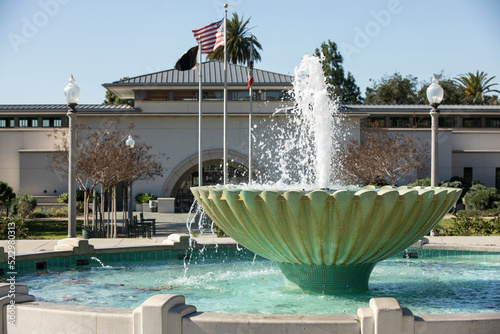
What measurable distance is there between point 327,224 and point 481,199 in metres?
26.3

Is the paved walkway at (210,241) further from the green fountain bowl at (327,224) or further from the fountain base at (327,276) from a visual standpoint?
the fountain base at (327,276)

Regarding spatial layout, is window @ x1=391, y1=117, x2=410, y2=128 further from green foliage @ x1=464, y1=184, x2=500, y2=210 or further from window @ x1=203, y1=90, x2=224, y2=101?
window @ x1=203, y1=90, x2=224, y2=101

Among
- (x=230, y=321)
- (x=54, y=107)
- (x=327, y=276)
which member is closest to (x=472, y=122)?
(x=54, y=107)

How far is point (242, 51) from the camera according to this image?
6175 centimetres

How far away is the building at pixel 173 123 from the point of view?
3784 centimetres

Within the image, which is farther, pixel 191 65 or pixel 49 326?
pixel 191 65

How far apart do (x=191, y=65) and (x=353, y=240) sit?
14735mm

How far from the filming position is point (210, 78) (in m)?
38.8

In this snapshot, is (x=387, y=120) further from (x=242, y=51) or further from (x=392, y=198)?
(x=392, y=198)

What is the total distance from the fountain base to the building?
27884mm

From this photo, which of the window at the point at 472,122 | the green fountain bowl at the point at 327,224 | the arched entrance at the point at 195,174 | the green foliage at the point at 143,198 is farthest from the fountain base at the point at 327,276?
the window at the point at 472,122

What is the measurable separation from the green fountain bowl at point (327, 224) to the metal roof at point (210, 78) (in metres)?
29.0

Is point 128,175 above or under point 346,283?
above

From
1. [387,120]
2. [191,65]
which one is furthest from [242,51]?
[191,65]
